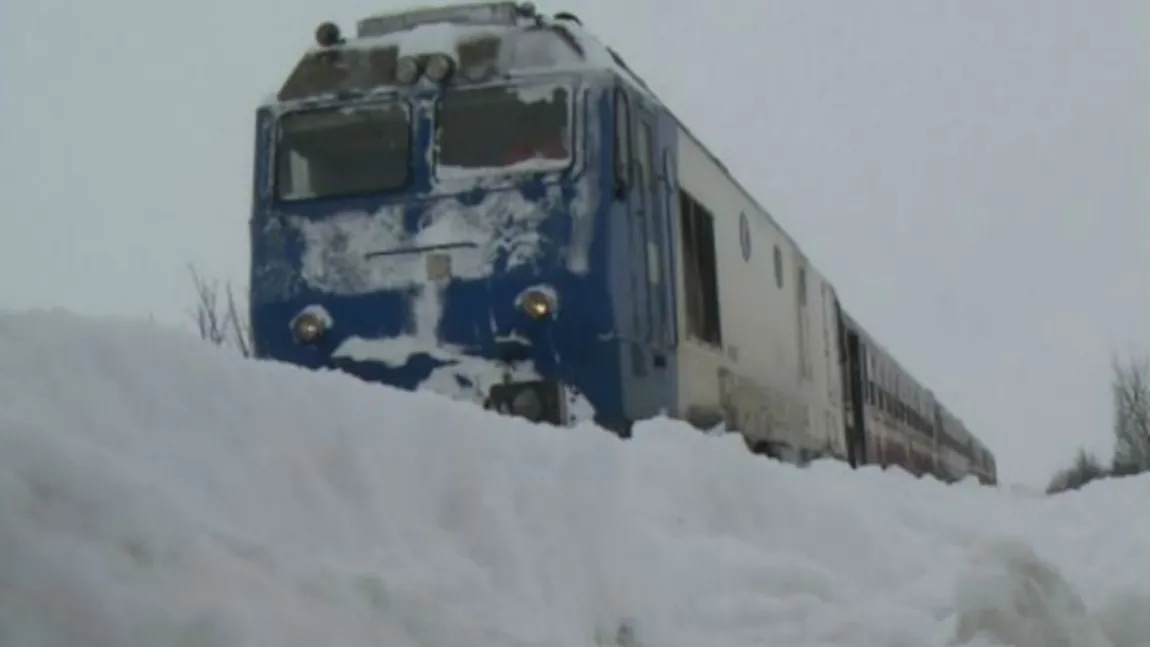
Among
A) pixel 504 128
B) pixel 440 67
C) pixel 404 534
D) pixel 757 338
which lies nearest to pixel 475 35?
pixel 440 67

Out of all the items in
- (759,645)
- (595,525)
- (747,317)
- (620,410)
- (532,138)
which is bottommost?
(759,645)

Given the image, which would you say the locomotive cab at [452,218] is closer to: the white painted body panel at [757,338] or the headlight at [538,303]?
the headlight at [538,303]

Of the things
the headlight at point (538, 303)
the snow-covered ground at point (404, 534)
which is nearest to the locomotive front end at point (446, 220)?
the headlight at point (538, 303)

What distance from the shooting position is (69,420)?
3.14 m

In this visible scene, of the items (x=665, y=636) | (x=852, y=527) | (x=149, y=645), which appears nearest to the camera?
(x=149, y=645)

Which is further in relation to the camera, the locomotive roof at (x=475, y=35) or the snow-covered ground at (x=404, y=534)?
the locomotive roof at (x=475, y=35)

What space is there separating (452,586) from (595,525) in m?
0.97

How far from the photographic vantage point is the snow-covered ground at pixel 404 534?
278cm

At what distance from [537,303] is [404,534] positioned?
15.9 feet

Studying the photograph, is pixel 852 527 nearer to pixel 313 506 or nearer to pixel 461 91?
pixel 313 506

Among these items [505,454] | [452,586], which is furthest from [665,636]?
[452,586]

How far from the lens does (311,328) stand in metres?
8.81

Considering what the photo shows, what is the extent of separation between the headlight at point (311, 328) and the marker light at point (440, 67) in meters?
1.59

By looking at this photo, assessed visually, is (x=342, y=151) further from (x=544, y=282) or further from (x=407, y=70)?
(x=544, y=282)
